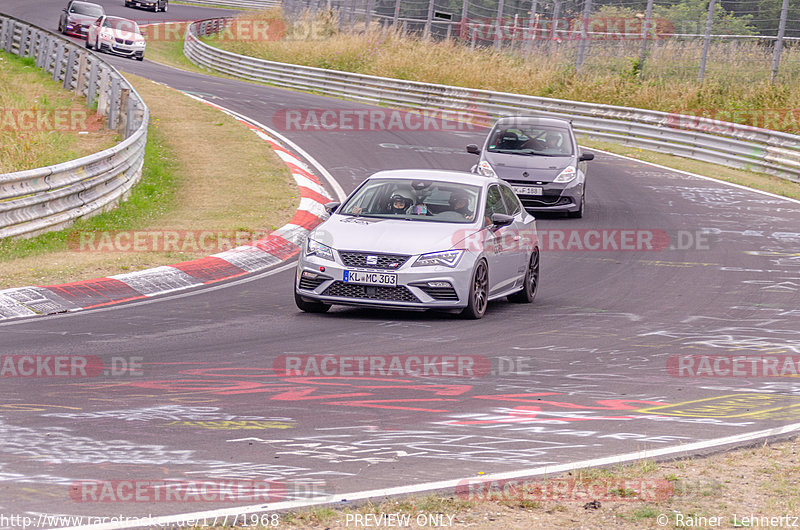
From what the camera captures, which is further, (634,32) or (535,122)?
(634,32)

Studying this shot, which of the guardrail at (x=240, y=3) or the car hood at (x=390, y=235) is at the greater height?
the guardrail at (x=240, y=3)

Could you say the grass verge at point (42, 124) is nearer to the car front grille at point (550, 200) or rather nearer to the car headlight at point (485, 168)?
the car headlight at point (485, 168)

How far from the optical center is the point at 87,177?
15203mm

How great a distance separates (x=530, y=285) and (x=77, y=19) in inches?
1583

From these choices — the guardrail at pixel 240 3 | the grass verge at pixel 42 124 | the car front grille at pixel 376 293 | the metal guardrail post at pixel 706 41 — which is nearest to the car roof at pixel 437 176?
the car front grille at pixel 376 293

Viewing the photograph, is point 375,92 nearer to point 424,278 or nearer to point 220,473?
point 424,278

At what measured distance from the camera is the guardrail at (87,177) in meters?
13.5

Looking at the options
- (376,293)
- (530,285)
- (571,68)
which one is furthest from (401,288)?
(571,68)

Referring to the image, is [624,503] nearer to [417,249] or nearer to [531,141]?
[417,249]

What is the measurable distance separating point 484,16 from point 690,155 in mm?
14569

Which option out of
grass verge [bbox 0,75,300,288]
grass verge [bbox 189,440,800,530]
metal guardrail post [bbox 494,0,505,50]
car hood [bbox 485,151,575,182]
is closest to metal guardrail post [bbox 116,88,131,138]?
grass verge [bbox 0,75,300,288]

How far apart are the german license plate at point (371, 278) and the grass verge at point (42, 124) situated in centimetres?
783

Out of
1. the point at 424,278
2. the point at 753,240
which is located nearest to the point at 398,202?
the point at 424,278

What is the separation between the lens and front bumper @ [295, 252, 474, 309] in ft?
35.7
